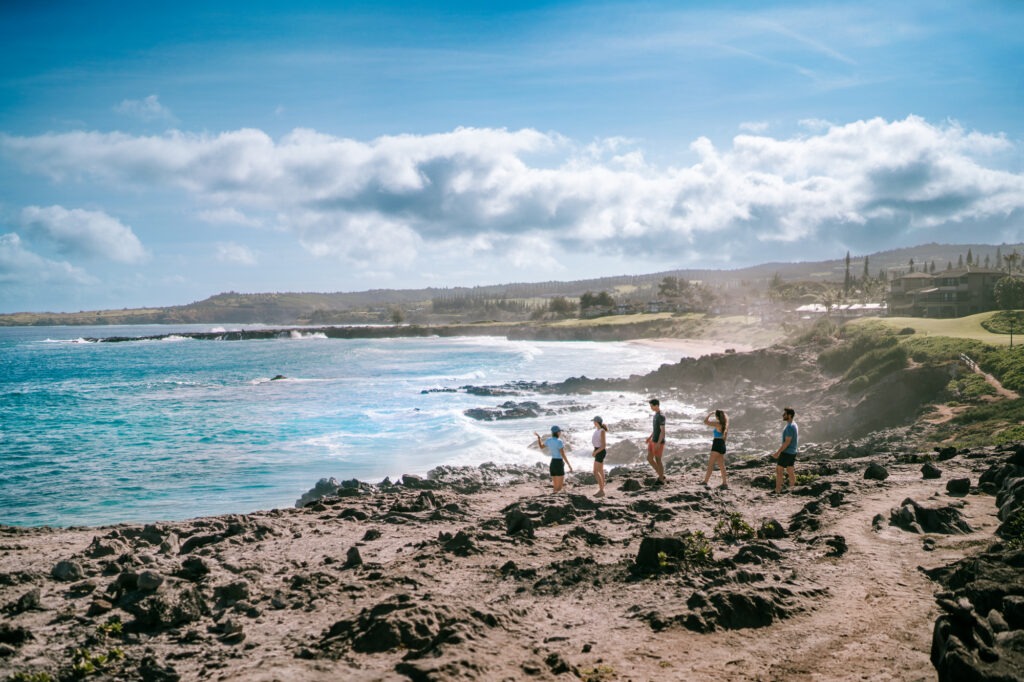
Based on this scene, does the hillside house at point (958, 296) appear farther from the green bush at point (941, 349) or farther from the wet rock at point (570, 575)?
the wet rock at point (570, 575)

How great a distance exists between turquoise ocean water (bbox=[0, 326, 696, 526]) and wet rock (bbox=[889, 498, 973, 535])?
14935 millimetres

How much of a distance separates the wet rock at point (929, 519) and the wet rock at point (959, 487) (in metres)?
2.05

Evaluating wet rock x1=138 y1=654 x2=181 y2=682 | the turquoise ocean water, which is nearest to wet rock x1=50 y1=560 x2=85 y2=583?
wet rock x1=138 y1=654 x2=181 y2=682

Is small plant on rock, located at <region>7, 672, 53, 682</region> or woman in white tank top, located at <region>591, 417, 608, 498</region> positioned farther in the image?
woman in white tank top, located at <region>591, 417, 608, 498</region>

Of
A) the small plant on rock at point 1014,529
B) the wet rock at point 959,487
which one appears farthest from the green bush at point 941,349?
the small plant on rock at point 1014,529

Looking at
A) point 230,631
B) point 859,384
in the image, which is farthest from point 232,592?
point 859,384

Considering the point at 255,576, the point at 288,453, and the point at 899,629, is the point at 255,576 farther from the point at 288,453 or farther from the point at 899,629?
the point at 288,453

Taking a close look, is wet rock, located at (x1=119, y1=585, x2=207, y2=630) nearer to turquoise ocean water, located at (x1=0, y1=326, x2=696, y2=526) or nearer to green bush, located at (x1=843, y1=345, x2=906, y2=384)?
turquoise ocean water, located at (x1=0, y1=326, x2=696, y2=526)

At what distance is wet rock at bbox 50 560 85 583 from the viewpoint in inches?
347

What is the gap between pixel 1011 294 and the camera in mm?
54344

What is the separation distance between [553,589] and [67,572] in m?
6.85

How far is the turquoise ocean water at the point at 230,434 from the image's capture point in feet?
65.2

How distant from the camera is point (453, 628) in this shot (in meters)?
6.86

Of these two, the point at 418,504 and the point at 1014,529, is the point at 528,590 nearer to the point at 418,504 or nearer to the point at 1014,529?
the point at 418,504
